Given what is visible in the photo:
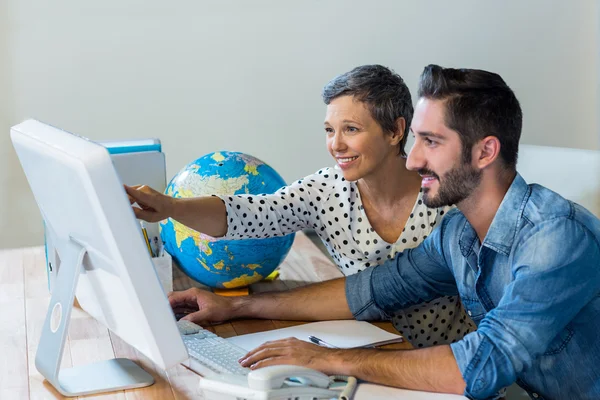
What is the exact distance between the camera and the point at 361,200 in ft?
6.50

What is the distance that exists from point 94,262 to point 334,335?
57cm

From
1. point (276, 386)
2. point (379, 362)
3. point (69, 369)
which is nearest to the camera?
point (276, 386)

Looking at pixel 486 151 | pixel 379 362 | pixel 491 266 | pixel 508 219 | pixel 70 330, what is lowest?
pixel 70 330

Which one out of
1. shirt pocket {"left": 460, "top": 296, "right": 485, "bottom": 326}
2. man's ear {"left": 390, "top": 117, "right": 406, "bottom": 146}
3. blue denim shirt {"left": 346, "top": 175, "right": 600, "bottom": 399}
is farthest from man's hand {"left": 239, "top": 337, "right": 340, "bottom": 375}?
man's ear {"left": 390, "top": 117, "right": 406, "bottom": 146}

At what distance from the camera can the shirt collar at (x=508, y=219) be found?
1.46 metres

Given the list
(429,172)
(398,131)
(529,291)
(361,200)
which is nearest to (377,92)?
(398,131)

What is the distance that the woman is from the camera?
1.91 m

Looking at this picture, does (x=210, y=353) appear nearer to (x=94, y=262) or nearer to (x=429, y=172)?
(x=94, y=262)

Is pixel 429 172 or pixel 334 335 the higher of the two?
pixel 429 172

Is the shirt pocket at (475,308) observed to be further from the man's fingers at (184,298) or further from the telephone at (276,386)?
the man's fingers at (184,298)

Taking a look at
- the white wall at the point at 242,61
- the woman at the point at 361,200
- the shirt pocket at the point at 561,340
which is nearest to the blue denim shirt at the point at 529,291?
the shirt pocket at the point at 561,340

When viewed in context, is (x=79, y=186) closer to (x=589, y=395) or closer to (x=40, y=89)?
(x=589, y=395)

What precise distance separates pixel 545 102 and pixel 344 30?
118 cm

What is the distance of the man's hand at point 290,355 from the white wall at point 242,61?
2.53 m
